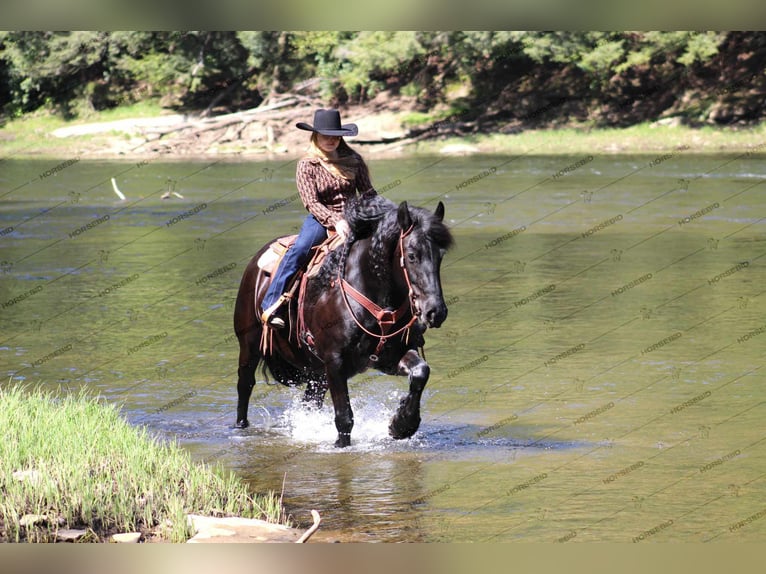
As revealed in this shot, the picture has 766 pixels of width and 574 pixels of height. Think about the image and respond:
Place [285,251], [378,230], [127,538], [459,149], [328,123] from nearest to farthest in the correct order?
[127,538], [378,230], [328,123], [285,251], [459,149]

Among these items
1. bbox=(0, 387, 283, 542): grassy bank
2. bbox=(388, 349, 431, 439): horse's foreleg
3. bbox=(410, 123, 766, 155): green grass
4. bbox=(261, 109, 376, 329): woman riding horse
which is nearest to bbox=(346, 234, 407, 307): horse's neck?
bbox=(261, 109, 376, 329): woman riding horse

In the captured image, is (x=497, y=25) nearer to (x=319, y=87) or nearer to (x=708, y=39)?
(x=708, y=39)

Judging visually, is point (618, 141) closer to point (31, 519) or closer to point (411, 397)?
point (411, 397)

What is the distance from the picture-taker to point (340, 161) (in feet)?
34.1

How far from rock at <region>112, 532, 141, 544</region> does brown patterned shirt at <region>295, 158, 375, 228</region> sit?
11.0 ft

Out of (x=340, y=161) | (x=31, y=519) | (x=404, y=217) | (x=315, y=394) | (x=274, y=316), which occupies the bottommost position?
(x=315, y=394)

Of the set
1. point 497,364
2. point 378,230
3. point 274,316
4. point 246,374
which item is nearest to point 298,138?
point 497,364

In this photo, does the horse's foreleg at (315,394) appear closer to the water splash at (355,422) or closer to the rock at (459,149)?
the water splash at (355,422)

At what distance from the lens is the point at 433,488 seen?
30.7 ft

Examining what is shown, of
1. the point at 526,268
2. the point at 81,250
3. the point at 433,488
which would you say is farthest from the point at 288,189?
the point at 433,488

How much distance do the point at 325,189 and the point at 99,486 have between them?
3.32m

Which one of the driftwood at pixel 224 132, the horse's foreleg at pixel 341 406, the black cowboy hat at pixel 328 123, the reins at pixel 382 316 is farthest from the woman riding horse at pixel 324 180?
the driftwood at pixel 224 132

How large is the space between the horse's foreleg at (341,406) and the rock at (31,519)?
292 centimetres

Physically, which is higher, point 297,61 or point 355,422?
point 355,422
